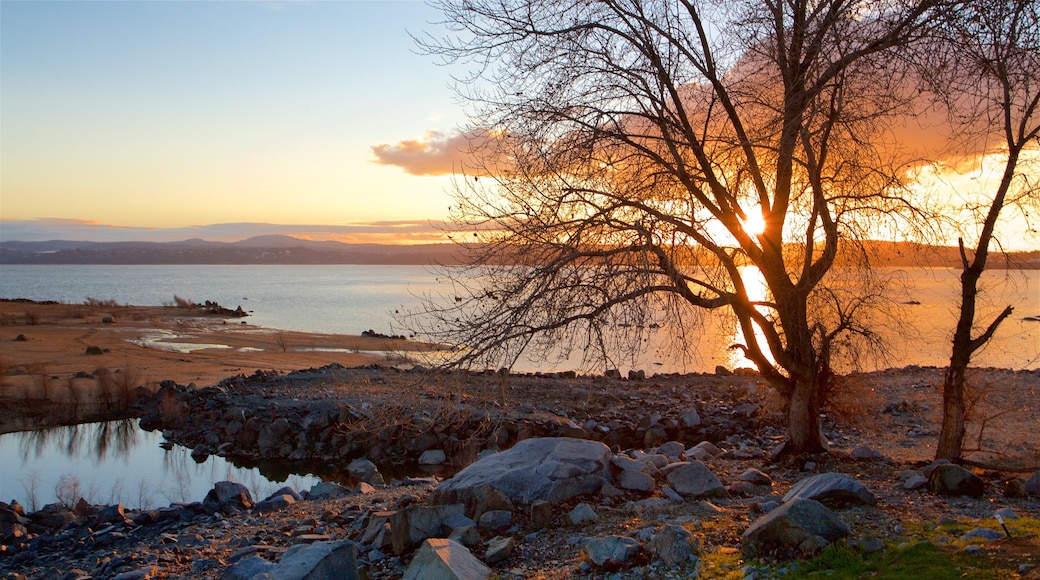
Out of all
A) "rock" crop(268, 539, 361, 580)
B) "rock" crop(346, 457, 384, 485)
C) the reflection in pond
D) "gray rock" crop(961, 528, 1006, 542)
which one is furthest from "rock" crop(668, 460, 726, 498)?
the reflection in pond

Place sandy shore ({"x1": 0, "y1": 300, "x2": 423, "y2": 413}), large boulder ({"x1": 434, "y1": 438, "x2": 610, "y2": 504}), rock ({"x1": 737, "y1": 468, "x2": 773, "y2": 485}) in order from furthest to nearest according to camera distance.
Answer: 1. sandy shore ({"x1": 0, "y1": 300, "x2": 423, "y2": 413})
2. rock ({"x1": 737, "y1": 468, "x2": 773, "y2": 485})
3. large boulder ({"x1": 434, "y1": 438, "x2": 610, "y2": 504})

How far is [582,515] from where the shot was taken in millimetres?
7930

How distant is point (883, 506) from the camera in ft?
25.4

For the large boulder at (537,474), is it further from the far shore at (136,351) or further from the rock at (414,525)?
the far shore at (136,351)

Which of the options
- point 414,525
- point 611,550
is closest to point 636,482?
point 611,550

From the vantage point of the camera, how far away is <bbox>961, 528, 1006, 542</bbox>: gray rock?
20.2ft

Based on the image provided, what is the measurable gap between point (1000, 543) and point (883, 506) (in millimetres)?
1772

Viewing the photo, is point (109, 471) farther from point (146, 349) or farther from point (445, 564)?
point (146, 349)

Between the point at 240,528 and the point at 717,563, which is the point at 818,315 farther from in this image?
the point at 240,528

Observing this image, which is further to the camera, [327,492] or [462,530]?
[327,492]

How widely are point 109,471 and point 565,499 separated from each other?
12.1m

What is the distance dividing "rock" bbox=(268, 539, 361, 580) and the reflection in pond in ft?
26.1

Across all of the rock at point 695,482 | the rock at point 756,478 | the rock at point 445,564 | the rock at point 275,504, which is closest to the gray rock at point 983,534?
the rock at point 695,482

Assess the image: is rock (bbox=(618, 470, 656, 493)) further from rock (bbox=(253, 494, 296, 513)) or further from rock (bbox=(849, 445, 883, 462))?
rock (bbox=(253, 494, 296, 513))
